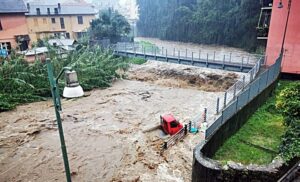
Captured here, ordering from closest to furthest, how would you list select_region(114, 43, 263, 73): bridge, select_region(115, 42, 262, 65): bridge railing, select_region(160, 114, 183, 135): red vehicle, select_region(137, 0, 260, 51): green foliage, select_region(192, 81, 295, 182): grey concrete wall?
select_region(192, 81, 295, 182): grey concrete wall → select_region(160, 114, 183, 135): red vehicle → select_region(114, 43, 263, 73): bridge → select_region(115, 42, 262, 65): bridge railing → select_region(137, 0, 260, 51): green foliage

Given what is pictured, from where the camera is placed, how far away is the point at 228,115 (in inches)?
473

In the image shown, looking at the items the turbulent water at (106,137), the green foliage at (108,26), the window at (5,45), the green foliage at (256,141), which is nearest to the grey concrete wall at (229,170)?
the green foliage at (256,141)

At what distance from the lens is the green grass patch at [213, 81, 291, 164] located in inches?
418

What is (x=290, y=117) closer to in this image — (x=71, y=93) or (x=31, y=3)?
(x=71, y=93)

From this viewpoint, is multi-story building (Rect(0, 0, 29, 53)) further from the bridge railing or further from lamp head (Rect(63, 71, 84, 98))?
lamp head (Rect(63, 71, 84, 98))

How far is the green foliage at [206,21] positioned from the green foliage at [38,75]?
21.5 meters

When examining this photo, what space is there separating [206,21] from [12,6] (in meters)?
30.7

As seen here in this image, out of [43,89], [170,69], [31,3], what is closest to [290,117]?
[43,89]

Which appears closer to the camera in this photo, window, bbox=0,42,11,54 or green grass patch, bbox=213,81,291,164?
green grass patch, bbox=213,81,291,164

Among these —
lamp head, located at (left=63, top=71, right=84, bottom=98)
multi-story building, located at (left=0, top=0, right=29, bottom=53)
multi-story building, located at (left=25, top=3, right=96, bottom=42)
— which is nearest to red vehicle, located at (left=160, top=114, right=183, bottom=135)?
lamp head, located at (left=63, top=71, right=84, bottom=98)

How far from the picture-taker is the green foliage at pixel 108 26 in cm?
3915

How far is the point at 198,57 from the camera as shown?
26688 mm

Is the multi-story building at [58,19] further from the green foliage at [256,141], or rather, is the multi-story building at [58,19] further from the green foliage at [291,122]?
the green foliage at [291,122]

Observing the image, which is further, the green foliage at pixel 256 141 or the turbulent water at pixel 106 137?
the turbulent water at pixel 106 137
